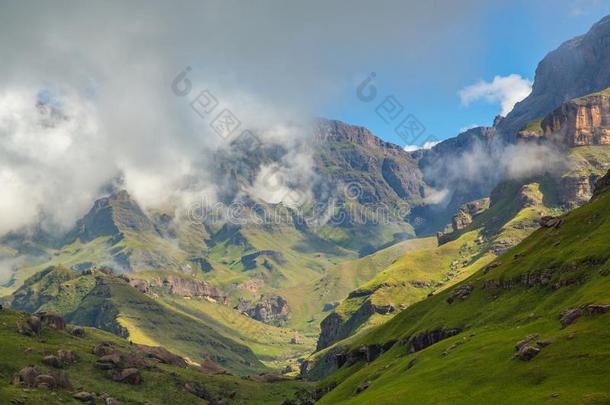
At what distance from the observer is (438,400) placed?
9112 cm

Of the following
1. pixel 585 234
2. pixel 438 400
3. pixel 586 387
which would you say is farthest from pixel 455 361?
pixel 585 234

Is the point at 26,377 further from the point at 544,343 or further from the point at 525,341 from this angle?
the point at 544,343

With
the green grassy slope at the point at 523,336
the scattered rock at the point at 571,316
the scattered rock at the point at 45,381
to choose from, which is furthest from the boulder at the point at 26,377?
the scattered rock at the point at 571,316

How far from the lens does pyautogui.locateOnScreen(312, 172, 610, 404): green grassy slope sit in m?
79.6

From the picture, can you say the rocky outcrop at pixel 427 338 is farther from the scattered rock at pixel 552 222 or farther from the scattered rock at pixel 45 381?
the scattered rock at pixel 45 381

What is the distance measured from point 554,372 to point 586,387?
866 cm

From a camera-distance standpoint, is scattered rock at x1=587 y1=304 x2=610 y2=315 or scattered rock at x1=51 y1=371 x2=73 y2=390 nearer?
scattered rock at x1=587 y1=304 x2=610 y2=315

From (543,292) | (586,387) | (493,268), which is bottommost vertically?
(586,387)

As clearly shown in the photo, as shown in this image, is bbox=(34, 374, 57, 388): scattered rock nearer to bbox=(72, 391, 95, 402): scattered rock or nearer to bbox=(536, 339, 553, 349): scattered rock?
bbox=(72, 391, 95, 402): scattered rock

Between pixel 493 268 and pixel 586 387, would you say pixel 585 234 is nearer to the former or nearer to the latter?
pixel 493 268

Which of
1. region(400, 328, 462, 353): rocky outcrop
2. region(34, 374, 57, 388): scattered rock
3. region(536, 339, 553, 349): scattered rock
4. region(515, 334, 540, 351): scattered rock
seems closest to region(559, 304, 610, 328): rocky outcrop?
region(515, 334, 540, 351): scattered rock

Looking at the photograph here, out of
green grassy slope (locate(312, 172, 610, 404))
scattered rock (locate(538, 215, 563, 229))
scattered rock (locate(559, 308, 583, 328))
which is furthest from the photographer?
scattered rock (locate(538, 215, 563, 229))

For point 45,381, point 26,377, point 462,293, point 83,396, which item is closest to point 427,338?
point 462,293

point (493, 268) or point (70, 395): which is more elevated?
point (70, 395)
